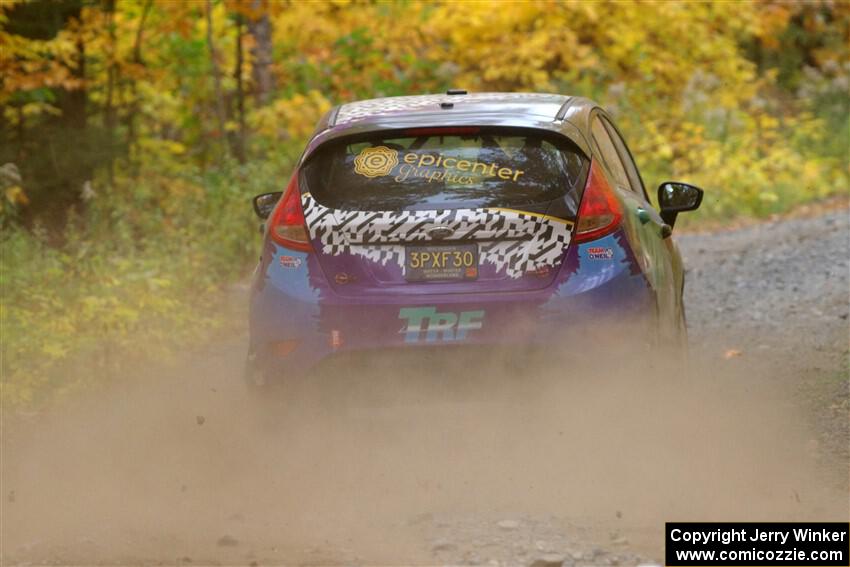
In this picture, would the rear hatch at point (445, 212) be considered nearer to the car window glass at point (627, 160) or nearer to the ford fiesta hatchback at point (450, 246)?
the ford fiesta hatchback at point (450, 246)

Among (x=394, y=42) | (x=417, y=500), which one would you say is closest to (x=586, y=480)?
(x=417, y=500)

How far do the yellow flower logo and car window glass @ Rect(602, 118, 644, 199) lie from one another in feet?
5.32

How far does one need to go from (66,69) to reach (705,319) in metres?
5.84

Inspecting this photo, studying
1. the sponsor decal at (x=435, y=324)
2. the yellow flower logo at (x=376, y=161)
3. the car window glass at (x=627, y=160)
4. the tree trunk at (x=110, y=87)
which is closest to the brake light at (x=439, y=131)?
the yellow flower logo at (x=376, y=161)

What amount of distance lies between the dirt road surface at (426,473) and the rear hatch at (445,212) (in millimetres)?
389

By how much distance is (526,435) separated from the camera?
6.62 meters

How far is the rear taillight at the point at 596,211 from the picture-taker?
6.39m

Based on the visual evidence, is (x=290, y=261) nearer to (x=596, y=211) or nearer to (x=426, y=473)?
(x=426, y=473)

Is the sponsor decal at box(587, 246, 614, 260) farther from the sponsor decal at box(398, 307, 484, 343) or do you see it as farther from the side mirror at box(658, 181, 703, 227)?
the side mirror at box(658, 181, 703, 227)

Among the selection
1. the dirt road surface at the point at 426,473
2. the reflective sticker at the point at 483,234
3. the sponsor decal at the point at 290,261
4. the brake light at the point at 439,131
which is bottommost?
the dirt road surface at the point at 426,473

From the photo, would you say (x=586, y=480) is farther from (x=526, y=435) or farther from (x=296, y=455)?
(x=296, y=455)

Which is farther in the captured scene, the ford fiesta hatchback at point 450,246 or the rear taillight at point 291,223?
the rear taillight at point 291,223

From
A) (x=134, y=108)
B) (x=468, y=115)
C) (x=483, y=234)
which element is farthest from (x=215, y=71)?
(x=483, y=234)

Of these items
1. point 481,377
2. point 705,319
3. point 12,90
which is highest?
point 12,90
